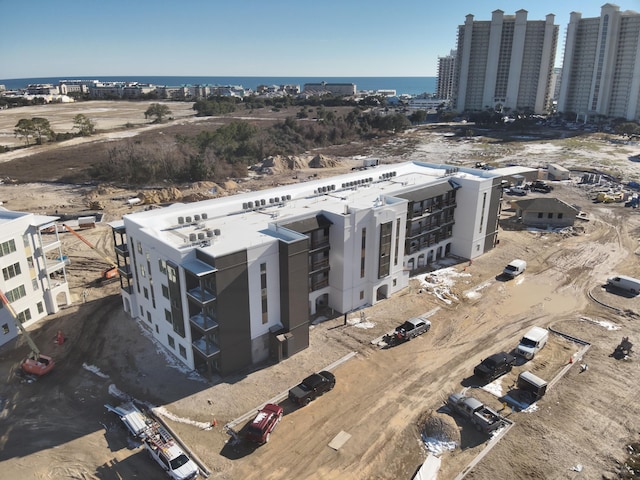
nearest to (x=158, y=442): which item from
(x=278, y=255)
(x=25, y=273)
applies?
(x=278, y=255)

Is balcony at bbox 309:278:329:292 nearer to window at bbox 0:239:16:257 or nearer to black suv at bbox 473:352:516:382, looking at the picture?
black suv at bbox 473:352:516:382

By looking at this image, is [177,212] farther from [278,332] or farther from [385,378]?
[385,378]

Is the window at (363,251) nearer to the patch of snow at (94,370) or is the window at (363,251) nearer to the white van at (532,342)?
the white van at (532,342)

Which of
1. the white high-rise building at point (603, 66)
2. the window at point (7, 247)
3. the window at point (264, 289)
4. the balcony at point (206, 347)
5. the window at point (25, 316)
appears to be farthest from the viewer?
the white high-rise building at point (603, 66)

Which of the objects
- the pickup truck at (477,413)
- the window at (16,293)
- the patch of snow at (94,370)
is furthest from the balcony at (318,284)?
the window at (16,293)

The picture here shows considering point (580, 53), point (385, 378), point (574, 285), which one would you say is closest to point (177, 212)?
point (385, 378)

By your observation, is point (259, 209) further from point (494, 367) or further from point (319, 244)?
point (494, 367)
